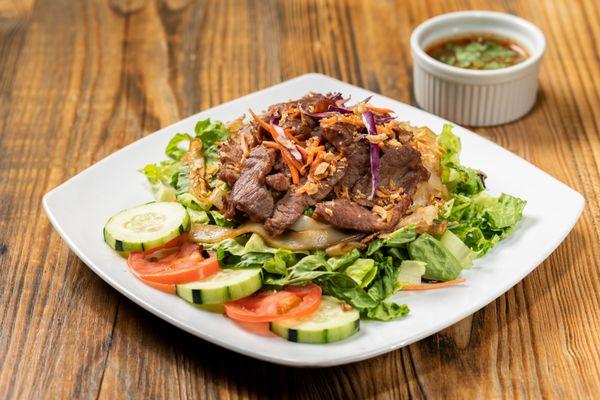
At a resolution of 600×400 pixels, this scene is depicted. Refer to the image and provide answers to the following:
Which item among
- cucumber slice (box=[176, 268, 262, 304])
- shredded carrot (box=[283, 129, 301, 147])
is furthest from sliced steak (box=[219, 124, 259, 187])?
cucumber slice (box=[176, 268, 262, 304])

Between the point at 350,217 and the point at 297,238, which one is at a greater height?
the point at 350,217

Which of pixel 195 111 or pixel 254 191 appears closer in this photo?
pixel 254 191

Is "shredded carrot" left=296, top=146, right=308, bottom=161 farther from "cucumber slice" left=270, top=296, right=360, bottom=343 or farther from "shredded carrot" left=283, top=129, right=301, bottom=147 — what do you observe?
"cucumber slice" left=270, top=296, right=360, bottom=343

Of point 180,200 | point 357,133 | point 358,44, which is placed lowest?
point 358,44

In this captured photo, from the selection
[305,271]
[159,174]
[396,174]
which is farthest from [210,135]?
[305,271]

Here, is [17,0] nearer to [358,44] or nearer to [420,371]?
[358,44]

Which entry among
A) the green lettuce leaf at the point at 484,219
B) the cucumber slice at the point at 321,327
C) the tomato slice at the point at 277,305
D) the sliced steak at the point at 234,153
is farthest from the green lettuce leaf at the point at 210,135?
the cucumber slice at the point at 321,327

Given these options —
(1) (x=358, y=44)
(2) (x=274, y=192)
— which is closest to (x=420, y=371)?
(2) (x=274, y=192)

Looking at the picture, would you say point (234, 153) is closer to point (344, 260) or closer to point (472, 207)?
point (344, 260)
